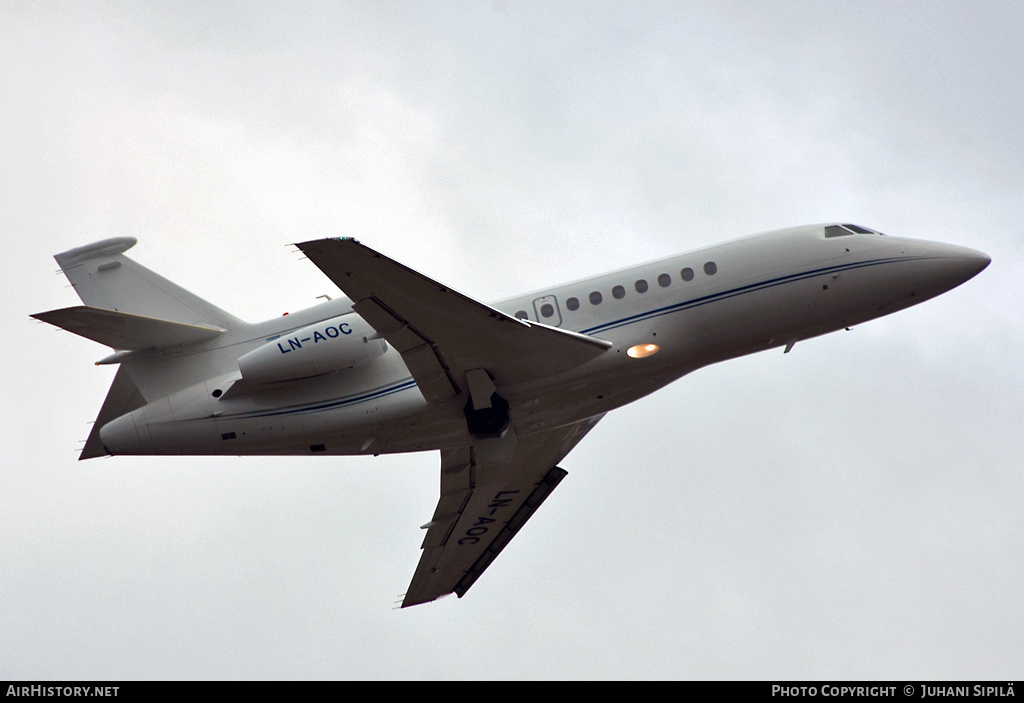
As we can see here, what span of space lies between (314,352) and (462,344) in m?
3.11

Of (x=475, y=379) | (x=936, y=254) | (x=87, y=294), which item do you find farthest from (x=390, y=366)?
(x=936, y=254)

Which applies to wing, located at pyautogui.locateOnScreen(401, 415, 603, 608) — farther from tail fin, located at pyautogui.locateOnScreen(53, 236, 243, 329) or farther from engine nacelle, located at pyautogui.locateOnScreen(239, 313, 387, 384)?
tail fin, located at pyautogui.locateOnScreen(53, 236, 243, 329)

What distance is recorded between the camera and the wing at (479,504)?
27188 millimetres

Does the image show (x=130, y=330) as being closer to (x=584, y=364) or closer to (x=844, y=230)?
(x=584, y=364)

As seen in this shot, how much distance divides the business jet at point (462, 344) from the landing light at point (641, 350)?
0.04 m

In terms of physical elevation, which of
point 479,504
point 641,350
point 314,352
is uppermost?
point 314,352

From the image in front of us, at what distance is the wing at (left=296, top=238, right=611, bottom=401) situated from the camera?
21.6 meters

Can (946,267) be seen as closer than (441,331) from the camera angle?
No

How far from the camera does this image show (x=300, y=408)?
24422mm

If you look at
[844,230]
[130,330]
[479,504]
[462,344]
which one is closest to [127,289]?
[130,330]

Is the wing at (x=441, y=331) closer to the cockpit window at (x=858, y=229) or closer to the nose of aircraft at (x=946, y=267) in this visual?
the cockpit window at (x=858, y=229)

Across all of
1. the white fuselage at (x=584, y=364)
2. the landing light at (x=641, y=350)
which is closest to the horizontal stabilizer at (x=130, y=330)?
the white fuselage at (x=584, y=364)

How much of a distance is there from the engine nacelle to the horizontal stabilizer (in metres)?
1.79

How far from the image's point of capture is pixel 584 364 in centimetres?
2378
